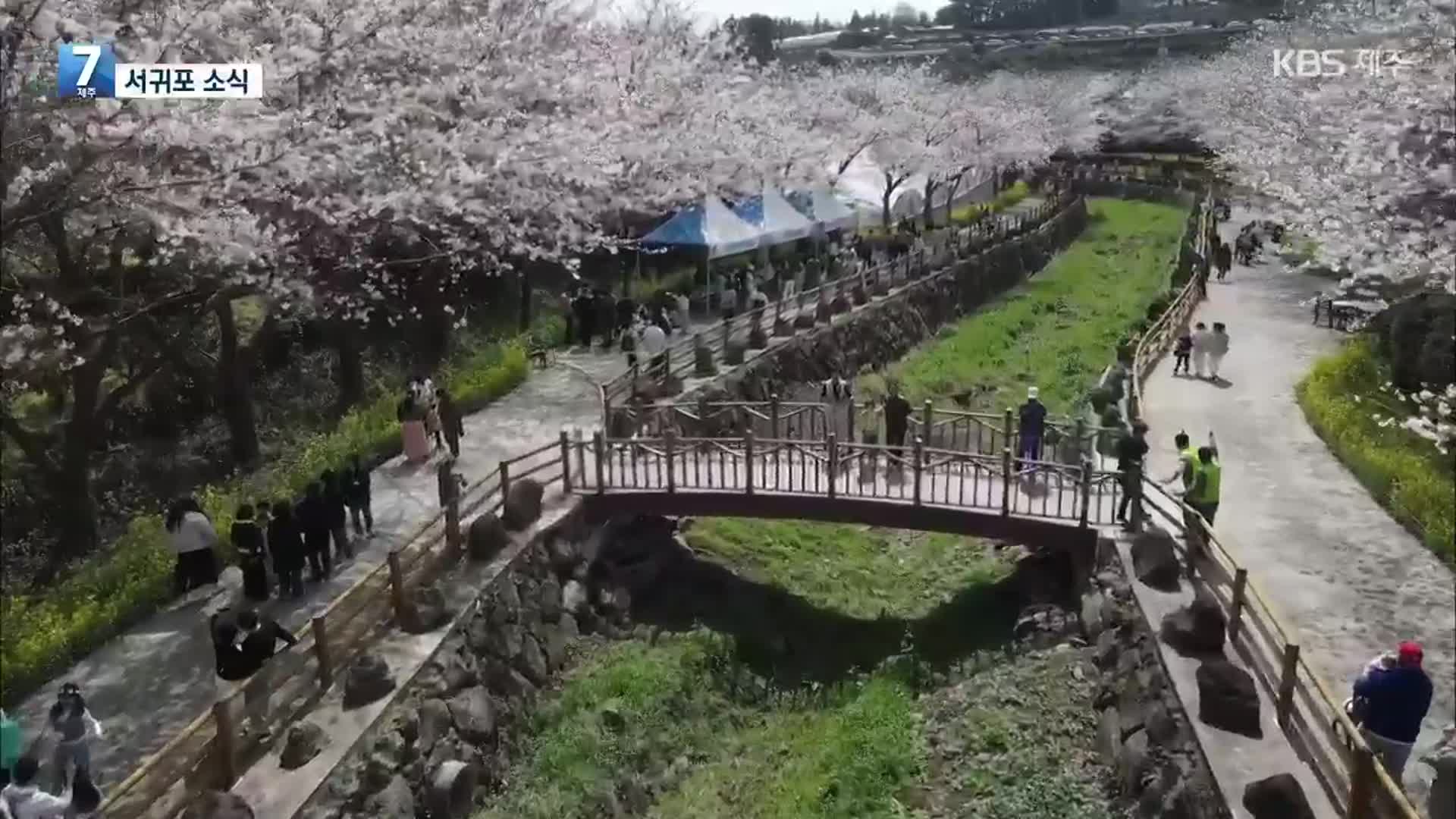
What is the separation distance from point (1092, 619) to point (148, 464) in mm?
15301

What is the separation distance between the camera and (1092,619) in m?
12.1

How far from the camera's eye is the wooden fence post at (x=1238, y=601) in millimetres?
9627

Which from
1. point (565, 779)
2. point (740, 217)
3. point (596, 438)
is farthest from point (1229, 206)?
point (565, 779)

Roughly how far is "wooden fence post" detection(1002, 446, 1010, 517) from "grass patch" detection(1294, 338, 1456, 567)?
20.3ft

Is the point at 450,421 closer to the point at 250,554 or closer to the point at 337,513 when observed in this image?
the point at 337,513

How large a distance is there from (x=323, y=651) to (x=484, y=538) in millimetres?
3083

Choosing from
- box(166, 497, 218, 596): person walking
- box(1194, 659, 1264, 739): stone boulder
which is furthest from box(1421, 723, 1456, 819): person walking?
box(166, 497, 218, 596): person walking

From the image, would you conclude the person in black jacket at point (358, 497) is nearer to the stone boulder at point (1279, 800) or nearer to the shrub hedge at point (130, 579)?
the shrub hedge at point (130, 579)

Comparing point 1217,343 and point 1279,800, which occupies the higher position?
point 1217,343

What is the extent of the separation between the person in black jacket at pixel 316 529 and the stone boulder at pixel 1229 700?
885 cm

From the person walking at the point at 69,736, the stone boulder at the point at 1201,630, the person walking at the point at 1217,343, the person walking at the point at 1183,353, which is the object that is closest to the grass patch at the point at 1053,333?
the person walking at the point at 1183,353

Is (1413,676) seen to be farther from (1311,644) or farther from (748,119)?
(748,119)

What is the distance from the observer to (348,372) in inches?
818

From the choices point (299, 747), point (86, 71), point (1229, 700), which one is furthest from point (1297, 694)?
point (86, 71)
